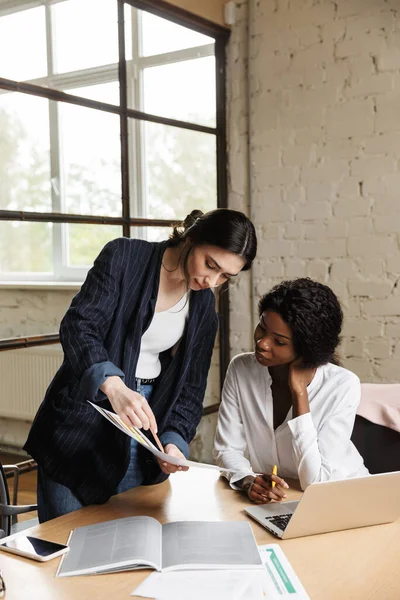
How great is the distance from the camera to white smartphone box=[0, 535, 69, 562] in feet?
4.12

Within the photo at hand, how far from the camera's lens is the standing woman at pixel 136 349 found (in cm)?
160

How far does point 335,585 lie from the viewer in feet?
3.87

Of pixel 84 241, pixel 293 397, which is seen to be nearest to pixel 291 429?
pixel 293 397

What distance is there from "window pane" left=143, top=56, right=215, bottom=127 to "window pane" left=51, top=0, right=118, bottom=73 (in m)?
0.27

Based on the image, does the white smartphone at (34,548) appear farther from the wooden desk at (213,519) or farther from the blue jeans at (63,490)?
the blue jeans at (63,490)

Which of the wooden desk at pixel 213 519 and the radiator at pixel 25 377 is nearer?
the wooden desk at pixel 213 519

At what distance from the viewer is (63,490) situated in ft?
5.39

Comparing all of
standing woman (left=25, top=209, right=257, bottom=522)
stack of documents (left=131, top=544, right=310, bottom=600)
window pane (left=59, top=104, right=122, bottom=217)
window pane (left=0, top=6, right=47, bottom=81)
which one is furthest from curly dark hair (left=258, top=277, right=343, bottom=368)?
window pane (left=0, top=6, right=47, bottom=81)

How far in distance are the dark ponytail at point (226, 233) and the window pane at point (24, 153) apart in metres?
1.13

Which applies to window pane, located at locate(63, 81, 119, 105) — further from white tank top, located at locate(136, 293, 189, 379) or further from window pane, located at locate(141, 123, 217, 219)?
white tank top, located at locate(136, 293, 189, 379)

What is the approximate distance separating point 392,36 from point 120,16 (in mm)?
1164

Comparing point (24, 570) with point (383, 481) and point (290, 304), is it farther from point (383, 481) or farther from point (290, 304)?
point (290, 304)

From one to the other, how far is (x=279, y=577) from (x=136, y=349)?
0.62 m

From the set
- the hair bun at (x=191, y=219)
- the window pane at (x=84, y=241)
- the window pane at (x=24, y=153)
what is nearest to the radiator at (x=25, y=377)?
the window pane at (x=84, y=241)
